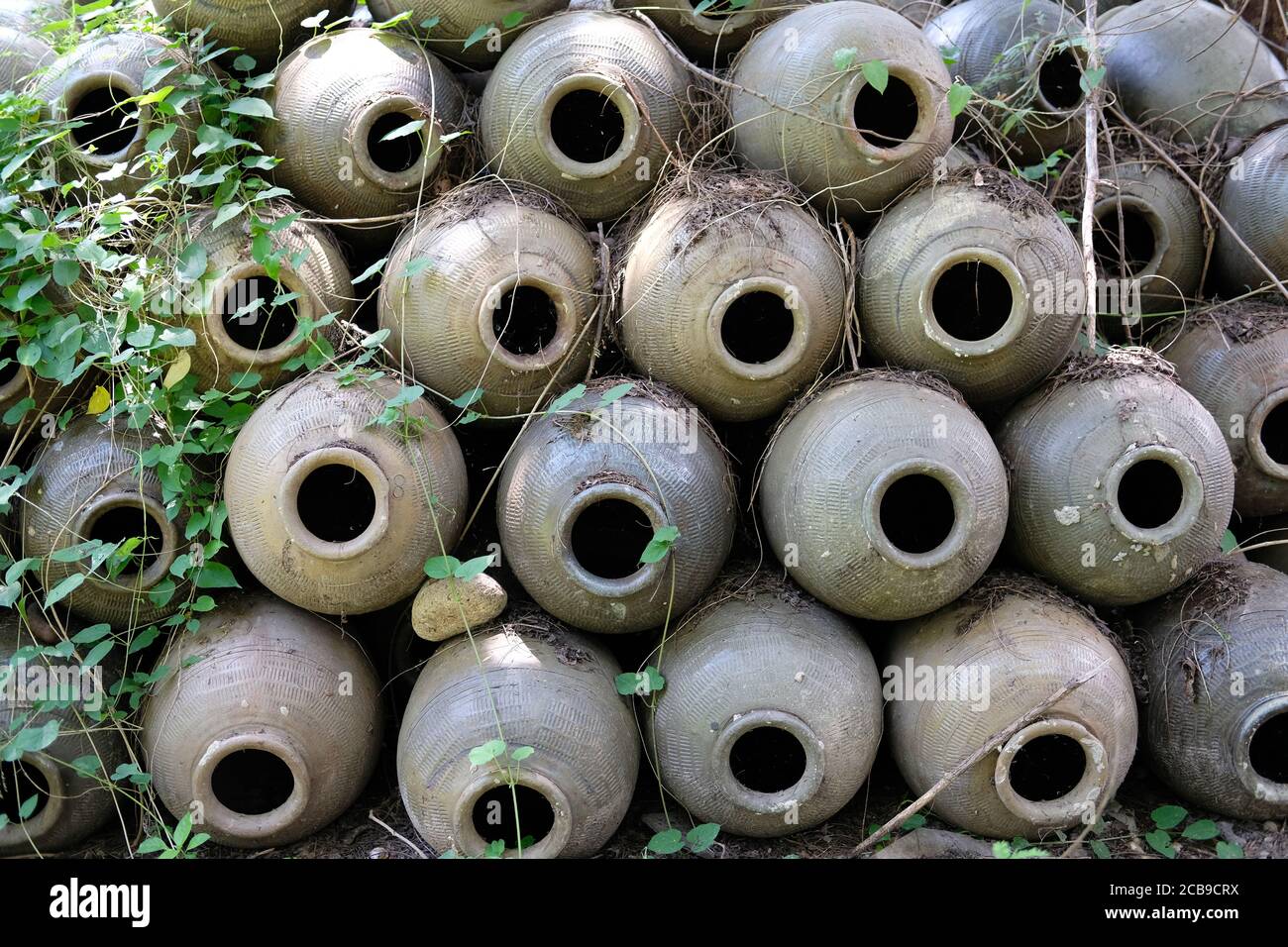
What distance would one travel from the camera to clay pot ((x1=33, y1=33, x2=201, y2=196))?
404cm

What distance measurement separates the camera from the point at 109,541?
3926 mm

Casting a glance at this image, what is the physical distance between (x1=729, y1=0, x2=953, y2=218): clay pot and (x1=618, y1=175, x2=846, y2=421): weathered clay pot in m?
0.18

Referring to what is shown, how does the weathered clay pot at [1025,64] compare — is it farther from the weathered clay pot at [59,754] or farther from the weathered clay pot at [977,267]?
the weathered clay pot at [59,754]

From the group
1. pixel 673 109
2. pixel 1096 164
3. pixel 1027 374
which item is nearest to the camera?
pixel 1027 374

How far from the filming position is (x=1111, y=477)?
11.5ft

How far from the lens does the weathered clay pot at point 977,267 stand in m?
3.63

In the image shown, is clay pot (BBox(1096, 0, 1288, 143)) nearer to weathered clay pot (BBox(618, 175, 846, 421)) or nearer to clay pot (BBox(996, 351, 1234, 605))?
clay pot (BBox(996, 351, 1234, 605))

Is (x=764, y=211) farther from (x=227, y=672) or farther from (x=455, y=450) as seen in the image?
(x=227, y=672)

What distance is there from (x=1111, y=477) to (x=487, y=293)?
2.07 m

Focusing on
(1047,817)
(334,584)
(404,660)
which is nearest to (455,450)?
(334,584)

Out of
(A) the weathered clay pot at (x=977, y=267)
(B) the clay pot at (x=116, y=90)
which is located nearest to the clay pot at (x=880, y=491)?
(A) the weathered clay pot at (x=977, y=267)

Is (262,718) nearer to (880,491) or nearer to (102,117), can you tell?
(880,491)

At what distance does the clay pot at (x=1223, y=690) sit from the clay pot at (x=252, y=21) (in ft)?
12.2

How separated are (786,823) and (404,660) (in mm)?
1512
